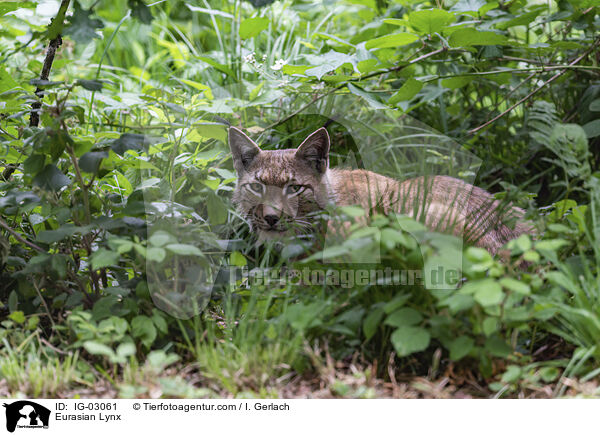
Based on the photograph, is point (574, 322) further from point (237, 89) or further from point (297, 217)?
point (237, 89)

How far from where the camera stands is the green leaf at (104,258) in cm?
187

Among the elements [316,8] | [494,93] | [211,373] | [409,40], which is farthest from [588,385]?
[316,8]

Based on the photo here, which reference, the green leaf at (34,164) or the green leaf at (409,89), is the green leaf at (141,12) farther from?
the green leaf at (409,89)

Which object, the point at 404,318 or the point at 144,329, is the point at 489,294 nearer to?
the point at 404,318

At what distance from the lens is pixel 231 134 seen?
2637 millimetres

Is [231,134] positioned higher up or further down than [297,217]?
higher up

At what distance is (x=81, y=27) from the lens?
2096 millimetres

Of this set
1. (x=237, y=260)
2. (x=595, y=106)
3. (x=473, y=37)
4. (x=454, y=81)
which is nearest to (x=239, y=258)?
(x=237, y=260)

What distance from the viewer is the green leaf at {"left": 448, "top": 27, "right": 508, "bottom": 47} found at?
8.30ft

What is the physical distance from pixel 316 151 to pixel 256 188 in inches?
13.2
